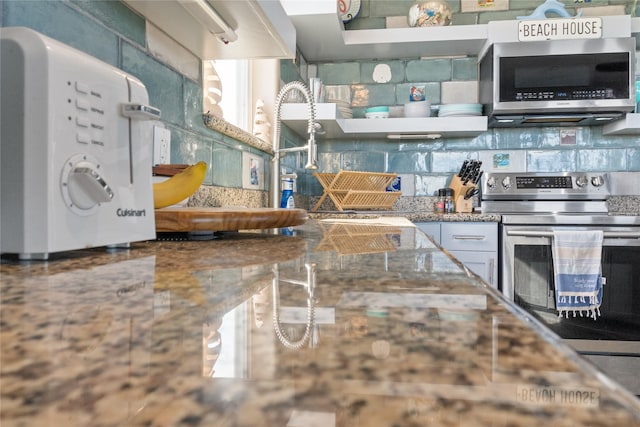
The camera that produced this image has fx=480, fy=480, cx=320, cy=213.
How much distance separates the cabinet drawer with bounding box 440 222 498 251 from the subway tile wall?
1.11 m

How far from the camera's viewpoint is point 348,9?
2.87 metres

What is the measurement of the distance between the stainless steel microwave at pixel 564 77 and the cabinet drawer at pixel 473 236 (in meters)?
0.67

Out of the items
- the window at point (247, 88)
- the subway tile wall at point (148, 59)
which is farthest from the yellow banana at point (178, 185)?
the window at point (247, 88)

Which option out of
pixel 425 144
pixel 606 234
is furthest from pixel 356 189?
pixel 606 234

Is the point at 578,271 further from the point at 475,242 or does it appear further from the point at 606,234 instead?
the point at 475,242

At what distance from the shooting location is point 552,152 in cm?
290

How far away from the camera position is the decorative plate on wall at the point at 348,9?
2.84 m

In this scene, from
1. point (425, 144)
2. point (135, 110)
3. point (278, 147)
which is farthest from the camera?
point (425, 144)

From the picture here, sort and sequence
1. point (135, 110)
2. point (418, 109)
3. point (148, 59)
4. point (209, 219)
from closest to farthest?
1. point (135, 110)
2. point (209, 219)
3. point (148, 59)
4. point (418, 109)

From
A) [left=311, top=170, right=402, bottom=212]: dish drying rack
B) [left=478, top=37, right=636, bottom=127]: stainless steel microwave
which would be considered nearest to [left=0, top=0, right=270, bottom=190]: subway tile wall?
[left=311, top=170, right=402, bottom=212]: dish drying rack

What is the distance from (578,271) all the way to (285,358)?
2.28 metres

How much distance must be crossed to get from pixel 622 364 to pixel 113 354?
245cm

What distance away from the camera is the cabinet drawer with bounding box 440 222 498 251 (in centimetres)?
231

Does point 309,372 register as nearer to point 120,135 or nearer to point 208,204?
point 120,135
